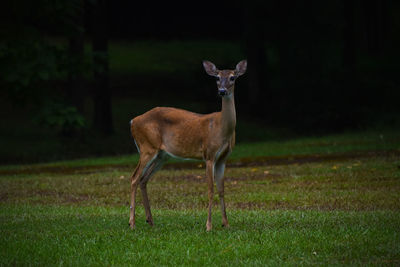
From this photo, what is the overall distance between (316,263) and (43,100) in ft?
51.7

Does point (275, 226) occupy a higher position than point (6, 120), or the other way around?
point (275, 226)

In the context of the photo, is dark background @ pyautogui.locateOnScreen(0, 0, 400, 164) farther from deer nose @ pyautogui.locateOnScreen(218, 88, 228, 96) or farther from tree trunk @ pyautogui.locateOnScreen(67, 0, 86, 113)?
deer nose @ pyautogui.locateOnScreen(218, 88, 228, 96)

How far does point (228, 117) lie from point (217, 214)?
208 cm

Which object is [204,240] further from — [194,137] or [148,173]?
[148,173]

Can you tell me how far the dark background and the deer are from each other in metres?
10.9

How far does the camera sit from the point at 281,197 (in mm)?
12945

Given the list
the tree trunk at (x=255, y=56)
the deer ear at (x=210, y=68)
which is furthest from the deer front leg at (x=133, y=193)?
the tree trunk at (x=255, y=56)

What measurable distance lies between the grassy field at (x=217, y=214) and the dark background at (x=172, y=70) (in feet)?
12.1

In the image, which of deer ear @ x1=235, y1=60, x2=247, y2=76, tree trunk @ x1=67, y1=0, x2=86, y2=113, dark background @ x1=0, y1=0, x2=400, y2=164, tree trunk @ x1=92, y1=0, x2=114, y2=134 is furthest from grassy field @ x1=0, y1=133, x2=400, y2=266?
tree trunk @ x1=92, y1=0, x2=114, y2=134

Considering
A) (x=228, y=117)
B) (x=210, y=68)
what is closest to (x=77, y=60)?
(x=210, y=68)

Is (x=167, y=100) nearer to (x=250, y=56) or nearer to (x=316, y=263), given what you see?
(x=250, y=56)

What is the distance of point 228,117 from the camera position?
9750 mm

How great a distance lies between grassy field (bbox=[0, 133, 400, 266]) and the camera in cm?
804

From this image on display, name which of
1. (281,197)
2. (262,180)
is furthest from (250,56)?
(281,197)
